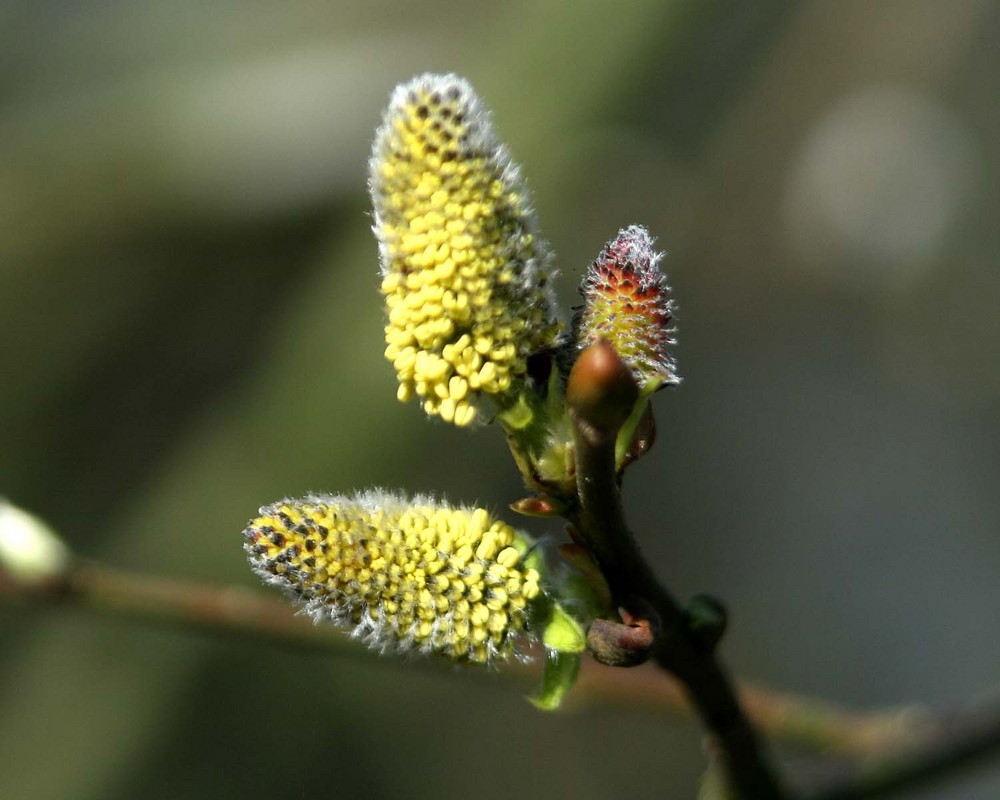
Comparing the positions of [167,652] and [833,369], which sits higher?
[833,369]

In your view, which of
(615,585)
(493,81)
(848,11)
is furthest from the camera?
(848,11)

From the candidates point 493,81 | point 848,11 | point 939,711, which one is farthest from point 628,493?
point 939,711

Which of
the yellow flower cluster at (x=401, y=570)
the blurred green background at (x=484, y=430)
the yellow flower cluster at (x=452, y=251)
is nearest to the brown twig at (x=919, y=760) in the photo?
the yellow flower cluster at (x=401, y=570)

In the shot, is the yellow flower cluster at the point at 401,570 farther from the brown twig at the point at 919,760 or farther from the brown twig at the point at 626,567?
the brown twig at the point at 919,760

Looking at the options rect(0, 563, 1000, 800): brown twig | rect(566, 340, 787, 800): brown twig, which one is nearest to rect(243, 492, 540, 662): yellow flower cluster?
rect(566, 340, 787, 800): brown twig

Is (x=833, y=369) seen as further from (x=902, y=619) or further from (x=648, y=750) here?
(x=648, y=750)

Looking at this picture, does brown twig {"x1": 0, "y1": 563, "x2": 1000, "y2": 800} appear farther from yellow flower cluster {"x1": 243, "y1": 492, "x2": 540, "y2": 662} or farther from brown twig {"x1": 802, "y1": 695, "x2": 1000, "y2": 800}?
→ yellow flower cluster {"x1": 243, "y1": 492, "x2": 540, "y2": 662}
